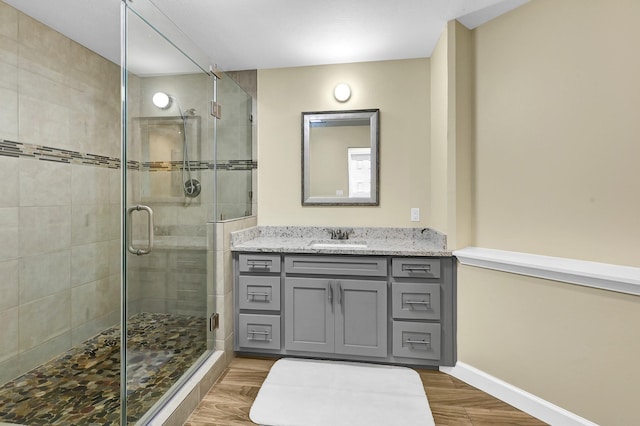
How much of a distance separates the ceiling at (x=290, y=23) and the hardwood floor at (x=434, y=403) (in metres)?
2.24

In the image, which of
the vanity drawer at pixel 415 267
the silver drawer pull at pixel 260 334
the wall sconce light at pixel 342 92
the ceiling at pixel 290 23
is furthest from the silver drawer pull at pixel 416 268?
the ceiling at pixel 290 23

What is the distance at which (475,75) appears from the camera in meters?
2.17

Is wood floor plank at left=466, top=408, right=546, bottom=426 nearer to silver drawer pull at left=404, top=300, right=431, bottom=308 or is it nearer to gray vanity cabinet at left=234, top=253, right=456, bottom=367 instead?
gray vanity cabinet at left=234, top=253, right=456, bottom=367

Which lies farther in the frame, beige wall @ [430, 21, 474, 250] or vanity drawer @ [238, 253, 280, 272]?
vanity drawer @ [238, 253, 280, 272]

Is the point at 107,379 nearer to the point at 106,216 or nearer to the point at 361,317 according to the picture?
the point at 106,216

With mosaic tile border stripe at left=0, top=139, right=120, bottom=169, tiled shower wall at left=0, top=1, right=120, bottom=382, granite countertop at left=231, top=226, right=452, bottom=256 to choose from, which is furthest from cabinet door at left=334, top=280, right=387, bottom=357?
mosaic tile border stripe at left=0, top=139, right=120, bottom=169

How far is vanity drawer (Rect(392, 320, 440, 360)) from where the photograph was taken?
2135 mm

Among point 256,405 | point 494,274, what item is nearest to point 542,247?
point 494,274

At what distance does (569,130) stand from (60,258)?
134 inches

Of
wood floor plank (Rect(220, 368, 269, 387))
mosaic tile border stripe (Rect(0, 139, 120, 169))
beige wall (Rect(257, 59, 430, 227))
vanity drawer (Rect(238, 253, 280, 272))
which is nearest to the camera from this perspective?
mosaic tile border stripe (Rect(0, 139, 120, 169))

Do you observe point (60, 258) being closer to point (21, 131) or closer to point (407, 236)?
point (21, 131)

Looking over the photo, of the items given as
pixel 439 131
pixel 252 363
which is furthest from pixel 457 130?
pixel 252 363

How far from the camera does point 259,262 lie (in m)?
2.31

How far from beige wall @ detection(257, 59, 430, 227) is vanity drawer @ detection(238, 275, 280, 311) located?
2.37ft
